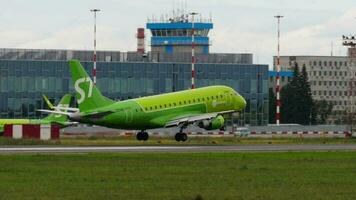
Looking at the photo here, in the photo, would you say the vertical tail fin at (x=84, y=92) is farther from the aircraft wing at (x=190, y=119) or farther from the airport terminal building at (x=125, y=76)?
the airport terminal building at (x=125, y=76)

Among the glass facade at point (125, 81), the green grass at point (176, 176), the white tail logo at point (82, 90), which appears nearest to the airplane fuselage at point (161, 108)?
the white tail logo at point (82, 90)

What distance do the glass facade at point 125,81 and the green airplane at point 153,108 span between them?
171 ft

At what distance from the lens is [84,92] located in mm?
80812

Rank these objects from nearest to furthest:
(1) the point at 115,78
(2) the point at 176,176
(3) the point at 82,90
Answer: (2) the point at 176,176 < (3) the point at 82,90 < (1) the point at 115,78

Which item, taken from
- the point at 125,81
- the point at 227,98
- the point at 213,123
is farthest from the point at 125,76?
the point at 213,123

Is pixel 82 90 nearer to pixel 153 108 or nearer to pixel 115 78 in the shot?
pixel 153 108

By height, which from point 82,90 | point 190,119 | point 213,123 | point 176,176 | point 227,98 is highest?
point 82,90

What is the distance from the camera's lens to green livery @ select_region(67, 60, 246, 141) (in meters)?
81.0

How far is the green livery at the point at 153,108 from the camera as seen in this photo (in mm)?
81000

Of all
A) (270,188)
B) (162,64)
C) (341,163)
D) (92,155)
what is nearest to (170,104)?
(92,155)

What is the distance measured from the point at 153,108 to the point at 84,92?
641 centimetres

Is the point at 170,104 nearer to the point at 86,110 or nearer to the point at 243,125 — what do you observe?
the point at 86,110

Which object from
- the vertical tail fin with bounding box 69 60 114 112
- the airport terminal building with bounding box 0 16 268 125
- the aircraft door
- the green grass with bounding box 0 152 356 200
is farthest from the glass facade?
the green grass with bounding box 0 152 356 200

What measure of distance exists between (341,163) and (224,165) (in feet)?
20.5
